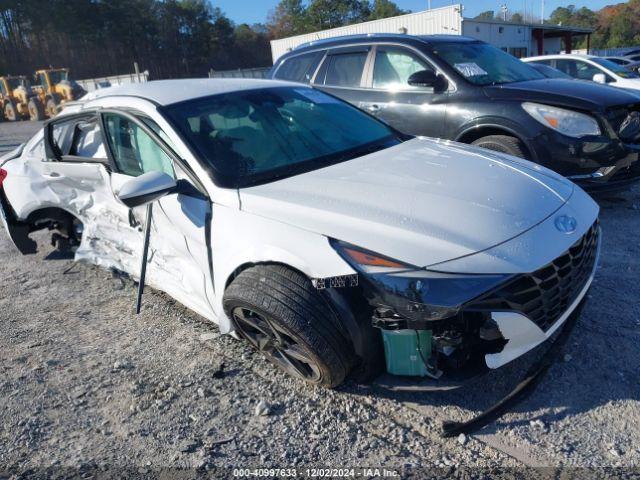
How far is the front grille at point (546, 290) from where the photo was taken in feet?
6.88

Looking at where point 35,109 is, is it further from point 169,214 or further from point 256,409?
point 256,409

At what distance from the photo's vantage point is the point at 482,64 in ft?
17.9

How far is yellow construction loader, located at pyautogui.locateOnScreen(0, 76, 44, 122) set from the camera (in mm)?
23156

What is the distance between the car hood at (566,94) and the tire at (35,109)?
23424 millimetres

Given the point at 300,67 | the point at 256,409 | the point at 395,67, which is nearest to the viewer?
the point at 256,409

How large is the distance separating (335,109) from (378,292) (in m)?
1.94

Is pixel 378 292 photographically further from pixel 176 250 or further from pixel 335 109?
pixel 335 109

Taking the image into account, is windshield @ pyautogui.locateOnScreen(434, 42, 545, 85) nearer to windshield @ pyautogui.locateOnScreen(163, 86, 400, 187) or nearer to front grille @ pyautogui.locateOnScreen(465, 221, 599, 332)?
windshield @ pyautogui.locateOnScreen(163, 86, 400, 187)

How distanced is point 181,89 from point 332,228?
1.79 meters

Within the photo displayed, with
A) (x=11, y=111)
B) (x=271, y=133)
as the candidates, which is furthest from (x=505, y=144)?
(x=11, y=111)

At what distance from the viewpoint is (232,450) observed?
2334 millimetres

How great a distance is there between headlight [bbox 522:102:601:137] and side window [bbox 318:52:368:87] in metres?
2.05

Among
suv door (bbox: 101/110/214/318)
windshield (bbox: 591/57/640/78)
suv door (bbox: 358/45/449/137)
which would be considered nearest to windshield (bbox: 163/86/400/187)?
suv door (bbox: 101/110/214/318)

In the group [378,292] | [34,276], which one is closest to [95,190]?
[34,276]
